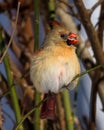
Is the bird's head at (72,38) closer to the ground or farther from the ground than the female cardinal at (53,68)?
farther from the ground

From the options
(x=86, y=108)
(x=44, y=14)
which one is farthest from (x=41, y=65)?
(x=86, y=108)

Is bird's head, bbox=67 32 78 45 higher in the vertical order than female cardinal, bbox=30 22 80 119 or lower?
higher

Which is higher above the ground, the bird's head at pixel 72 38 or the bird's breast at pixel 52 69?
the bird's head at pixel 72 38

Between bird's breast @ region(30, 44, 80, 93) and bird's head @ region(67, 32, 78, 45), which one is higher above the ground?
bird's head @ region(67, 32, 78, 45)

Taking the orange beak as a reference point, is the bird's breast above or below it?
below

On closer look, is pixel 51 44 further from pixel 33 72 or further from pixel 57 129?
pixel 57 129

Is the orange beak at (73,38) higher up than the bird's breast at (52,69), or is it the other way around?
the orange beak at (73,38)

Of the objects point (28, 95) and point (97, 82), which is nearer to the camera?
point (97, 82)

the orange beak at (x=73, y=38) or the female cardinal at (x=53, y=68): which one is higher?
the orange beak at (x=73, y=38)
